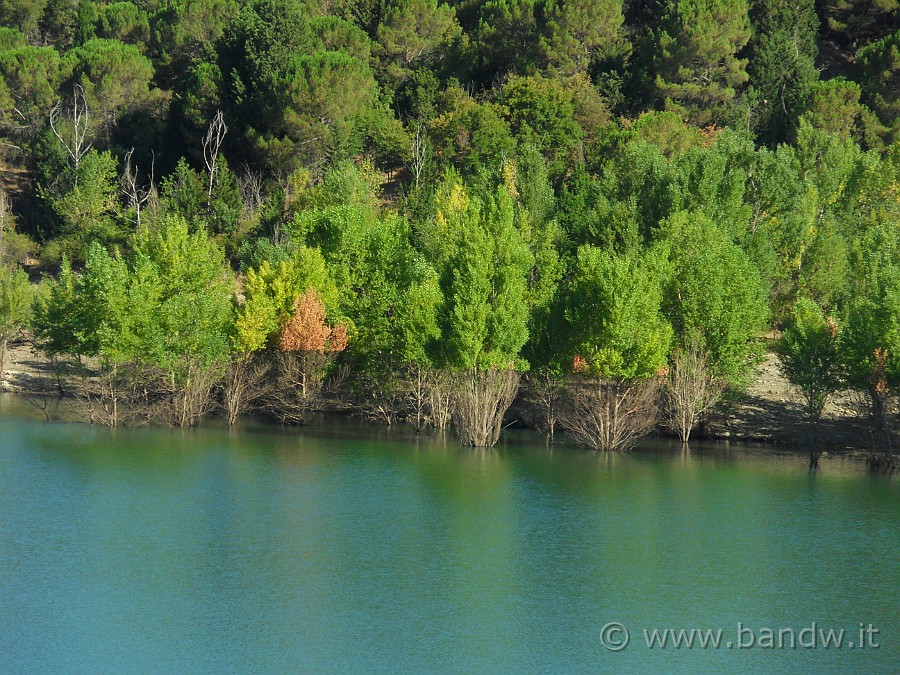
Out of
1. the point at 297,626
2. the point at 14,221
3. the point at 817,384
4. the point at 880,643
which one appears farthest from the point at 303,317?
the point at 14,221

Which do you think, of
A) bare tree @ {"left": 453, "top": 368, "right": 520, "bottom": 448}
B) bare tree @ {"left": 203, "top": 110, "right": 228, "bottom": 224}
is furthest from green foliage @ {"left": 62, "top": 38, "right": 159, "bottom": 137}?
bare tree @ {"left": 453, "top": 368, "right": 520, "bottom": 448}

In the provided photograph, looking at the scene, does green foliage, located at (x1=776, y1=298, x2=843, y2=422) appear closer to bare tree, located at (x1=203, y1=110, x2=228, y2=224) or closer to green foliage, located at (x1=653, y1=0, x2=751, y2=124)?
green foliage, located at (x1=653, y1=0, x2=751, y2=124)

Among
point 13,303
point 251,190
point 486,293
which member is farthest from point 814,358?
point 251,190

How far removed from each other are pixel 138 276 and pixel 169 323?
3.08 m

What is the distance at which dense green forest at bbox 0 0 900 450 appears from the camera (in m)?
48.7

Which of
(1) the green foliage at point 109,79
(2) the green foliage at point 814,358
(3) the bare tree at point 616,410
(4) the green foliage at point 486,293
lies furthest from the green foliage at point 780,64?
(1) the green foliage at point 109,79

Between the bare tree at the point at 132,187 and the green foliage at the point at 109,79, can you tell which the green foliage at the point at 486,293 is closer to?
the bare tree at the point at 132,187

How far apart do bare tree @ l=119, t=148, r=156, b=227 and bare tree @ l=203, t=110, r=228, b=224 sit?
399cm

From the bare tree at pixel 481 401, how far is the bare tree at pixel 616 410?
143 inches

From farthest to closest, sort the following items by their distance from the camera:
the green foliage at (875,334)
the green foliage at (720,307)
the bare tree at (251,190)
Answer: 1. the bare tree at (251,190)
2. the green foliage at (720,307)
3. the green foliage at (875,334)

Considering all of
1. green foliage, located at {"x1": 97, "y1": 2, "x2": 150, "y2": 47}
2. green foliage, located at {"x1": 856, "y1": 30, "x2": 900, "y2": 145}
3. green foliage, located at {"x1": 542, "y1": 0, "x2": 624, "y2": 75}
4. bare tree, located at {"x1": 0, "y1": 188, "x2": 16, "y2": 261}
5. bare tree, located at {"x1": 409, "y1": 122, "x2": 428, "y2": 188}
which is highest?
green foliage, located at {"x1": 97, "y1": 2, "x2": 150, "y2": 47}

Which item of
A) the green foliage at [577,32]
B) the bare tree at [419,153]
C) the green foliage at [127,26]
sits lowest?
the bare tree at [419,153]

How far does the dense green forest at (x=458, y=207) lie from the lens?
1916 inches

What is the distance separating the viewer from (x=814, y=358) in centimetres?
4669
